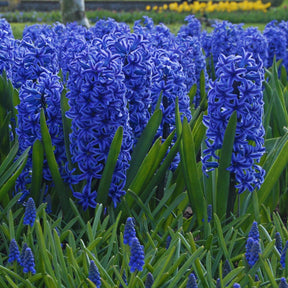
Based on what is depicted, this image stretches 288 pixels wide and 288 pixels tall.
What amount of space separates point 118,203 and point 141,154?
1.00ft

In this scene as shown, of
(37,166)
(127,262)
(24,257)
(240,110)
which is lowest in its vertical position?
(127,262)

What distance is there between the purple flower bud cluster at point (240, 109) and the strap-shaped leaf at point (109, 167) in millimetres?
451

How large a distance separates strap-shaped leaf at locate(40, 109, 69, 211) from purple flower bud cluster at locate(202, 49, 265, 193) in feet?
2.54

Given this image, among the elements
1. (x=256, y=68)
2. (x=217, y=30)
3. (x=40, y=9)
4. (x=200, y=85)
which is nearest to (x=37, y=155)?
(x=256, y=68)

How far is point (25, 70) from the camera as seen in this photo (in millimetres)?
3170

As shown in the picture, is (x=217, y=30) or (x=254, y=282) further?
(x=217, y=30)

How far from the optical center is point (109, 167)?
2.52 m

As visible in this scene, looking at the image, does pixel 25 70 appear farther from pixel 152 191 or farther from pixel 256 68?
pixel 256 68

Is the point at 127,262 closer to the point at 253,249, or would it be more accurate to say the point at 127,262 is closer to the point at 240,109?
the point at 253,249

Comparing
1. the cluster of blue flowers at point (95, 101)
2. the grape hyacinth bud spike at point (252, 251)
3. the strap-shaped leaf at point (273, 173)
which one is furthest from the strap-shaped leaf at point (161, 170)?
the grape hyacinth bud spike at point (252, 251)

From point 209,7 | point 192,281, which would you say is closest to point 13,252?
point 192,281

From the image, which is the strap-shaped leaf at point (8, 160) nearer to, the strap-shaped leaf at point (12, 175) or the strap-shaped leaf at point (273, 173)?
the strap-shaped leaf at point (12, 175)

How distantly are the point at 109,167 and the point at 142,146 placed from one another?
34 centimetres

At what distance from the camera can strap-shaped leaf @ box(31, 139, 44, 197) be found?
2590 mm
